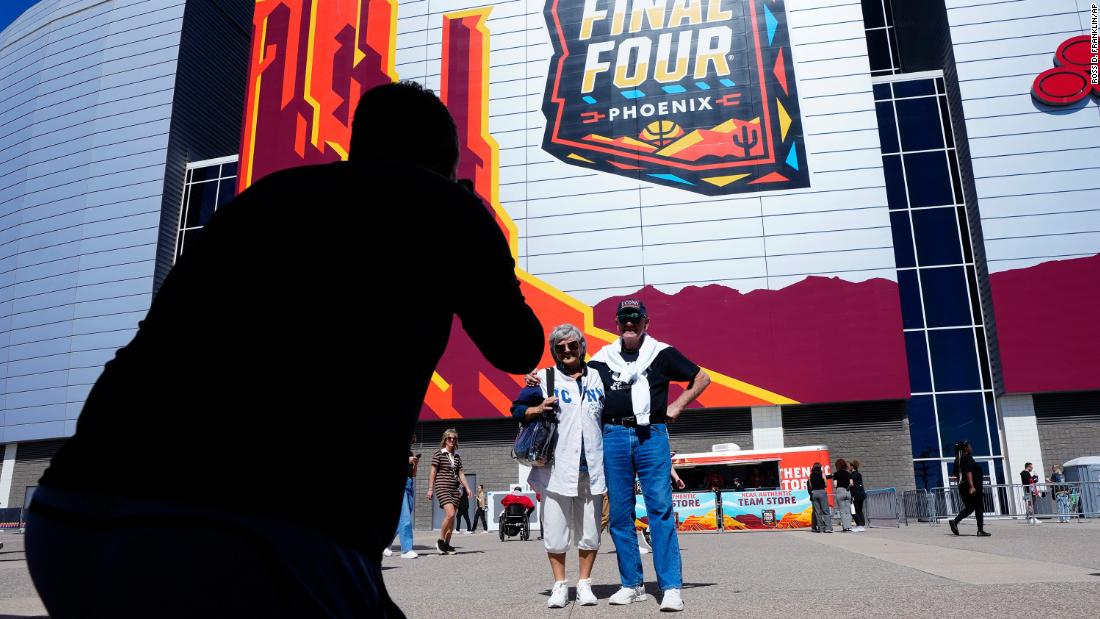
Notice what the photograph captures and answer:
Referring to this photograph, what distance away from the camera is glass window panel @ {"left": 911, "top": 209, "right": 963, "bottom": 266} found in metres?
26.3

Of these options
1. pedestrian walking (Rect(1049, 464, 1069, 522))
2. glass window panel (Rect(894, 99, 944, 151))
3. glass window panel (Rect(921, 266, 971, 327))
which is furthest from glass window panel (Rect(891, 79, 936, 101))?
pedestrian walking (Rect(1049, 464, 1069, 522))

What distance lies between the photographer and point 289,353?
3.54 feet

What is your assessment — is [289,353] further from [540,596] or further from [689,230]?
[689,230]

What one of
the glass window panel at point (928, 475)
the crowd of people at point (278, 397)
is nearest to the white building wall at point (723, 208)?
the glass window panel at point (928, 475)

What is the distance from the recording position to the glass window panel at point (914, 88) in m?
28.0

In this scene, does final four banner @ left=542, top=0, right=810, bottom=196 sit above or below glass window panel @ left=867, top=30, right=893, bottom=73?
below

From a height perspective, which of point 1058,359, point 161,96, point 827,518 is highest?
point 161,96

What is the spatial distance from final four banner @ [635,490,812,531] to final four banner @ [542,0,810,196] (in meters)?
11.8

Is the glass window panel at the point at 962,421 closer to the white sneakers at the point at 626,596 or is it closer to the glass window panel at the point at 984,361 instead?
the glass window panel at the point at 984,361

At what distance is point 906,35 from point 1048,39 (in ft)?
24.2

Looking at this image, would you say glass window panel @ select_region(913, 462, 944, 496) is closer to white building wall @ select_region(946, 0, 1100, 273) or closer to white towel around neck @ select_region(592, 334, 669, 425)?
white building wall @ select_region(946, 0, 1100, 273)

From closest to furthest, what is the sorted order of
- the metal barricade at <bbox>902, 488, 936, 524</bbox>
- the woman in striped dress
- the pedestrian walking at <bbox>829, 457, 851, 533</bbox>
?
the woman in striped dress
the pedestrian walking at <bbox>829, 457, 851, 533</bbox>
the metal barricade at <bbox>902, 488, 936, 524</bbox>

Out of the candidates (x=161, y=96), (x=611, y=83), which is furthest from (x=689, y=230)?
(x=161, y=96)

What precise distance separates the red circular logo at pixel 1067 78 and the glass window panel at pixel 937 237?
4595 mm
